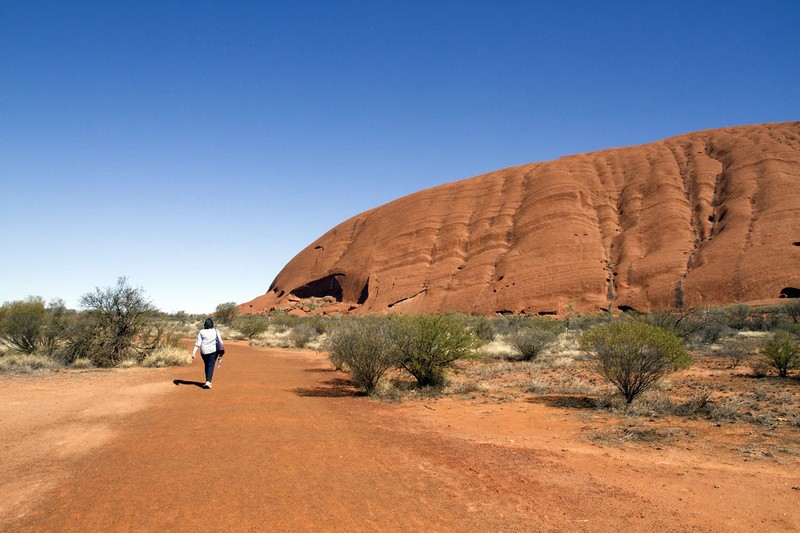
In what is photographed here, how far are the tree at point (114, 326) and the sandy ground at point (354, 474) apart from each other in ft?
22.4

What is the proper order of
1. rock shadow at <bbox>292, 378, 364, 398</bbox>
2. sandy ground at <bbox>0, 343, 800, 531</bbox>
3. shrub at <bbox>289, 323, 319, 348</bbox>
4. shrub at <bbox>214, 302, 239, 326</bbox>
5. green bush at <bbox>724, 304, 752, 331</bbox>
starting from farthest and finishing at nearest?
shrub at <bbox>214, 302, 239, 326</bbox> < green bush at <bbox>724, 304, 752, 331</bbox> < shrub at <bbox>289, 323, 319, 348</bbox> < rock shadow at <bbox>292, 378, 364, 398</bbox> < sandy ground at <bbox>0, 343, 800, 531</bbox>

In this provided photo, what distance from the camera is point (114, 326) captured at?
53.0 feet

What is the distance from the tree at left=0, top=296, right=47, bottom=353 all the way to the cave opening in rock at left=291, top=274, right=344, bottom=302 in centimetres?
5655

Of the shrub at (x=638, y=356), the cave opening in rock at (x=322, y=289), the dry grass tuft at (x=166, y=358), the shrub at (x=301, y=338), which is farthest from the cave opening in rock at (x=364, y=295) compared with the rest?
the shrub at (x=638, y=356)

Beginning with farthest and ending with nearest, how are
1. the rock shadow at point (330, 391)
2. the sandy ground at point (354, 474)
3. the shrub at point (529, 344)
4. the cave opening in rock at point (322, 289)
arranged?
the cave opening in rock at point (322, 289) → the shrub at point (529, 344) → the rock shadow at point (330, 391) → the sandy ground at point (354, 474)

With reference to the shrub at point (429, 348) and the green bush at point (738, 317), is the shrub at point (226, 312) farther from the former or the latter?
the green bush at point (738, 317)

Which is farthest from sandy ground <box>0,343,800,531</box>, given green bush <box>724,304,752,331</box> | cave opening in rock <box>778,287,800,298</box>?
cave opening in rock <box>778,287,800,298</box>

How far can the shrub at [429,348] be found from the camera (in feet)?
40.4

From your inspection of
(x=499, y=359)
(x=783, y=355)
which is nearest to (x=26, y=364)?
(x=499, y=359)

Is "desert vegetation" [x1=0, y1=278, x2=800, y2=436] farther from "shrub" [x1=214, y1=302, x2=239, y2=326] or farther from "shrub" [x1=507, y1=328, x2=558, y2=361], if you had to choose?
"shrub" [x1=214, y1=302, x2=239, y2=326]

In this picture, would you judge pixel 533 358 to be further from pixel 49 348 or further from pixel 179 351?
pixel 49 348

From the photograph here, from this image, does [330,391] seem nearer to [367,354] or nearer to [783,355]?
[367,354]

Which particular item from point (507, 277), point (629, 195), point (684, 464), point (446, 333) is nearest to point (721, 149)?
point (629, 195)

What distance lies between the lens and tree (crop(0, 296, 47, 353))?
16.3 metres
